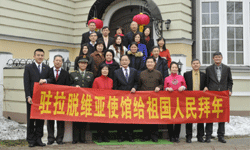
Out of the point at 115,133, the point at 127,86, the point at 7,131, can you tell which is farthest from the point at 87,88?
the point at 7,131

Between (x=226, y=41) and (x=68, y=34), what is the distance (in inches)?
282

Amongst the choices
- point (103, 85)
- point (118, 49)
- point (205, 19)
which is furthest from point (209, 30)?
point (103, 85)

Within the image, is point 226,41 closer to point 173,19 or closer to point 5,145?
point 173,19

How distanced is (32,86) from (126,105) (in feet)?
6.81

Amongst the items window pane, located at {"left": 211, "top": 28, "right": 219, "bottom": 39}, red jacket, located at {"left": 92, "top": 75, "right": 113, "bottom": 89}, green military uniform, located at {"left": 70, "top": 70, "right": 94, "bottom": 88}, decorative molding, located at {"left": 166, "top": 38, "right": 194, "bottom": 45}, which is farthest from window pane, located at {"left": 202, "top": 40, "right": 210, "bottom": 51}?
green military uniform, located at {"left": 70, "top": 70, "right": 94, "bottom": 88}

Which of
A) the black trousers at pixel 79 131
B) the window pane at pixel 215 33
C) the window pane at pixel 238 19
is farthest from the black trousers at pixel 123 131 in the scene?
the window pane at pixel 238 19

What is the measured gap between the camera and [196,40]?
437 inches

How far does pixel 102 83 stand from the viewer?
245 inches

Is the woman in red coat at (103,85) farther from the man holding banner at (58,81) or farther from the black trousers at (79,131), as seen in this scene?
the man holding banner at (58,81)

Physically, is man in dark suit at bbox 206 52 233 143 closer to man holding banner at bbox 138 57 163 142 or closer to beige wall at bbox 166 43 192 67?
man holding banner at bbox 138 57 163 142

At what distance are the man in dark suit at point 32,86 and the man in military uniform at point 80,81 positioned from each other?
0.64m

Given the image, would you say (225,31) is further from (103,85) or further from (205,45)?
(103,85)

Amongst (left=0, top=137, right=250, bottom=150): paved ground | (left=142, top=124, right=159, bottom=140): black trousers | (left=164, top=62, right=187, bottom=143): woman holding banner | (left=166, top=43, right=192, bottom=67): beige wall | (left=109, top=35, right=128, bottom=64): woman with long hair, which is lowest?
(left=0, top=137, right=250, bottom=150): paved ground

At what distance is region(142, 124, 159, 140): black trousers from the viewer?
20.7ft
